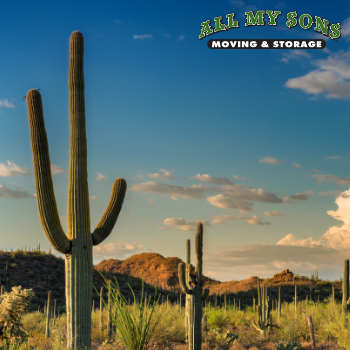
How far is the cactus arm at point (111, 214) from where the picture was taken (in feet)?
33.4

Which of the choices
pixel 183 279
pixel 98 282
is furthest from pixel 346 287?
pixel 98 282

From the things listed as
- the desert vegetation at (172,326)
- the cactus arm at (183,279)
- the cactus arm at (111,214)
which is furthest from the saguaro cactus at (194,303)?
the cactus arm at (111,214)

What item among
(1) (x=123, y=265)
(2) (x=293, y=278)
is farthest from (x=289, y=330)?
(1) (x=123, y=265)

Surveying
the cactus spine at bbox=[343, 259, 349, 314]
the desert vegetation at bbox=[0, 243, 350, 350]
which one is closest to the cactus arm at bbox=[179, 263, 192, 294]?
Result: the desert vegetation at bbox=[0, 243, 350, 350]

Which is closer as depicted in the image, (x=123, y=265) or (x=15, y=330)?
(x=15, y=330)

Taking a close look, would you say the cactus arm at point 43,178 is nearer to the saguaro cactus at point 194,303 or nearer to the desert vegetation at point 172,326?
the desert vegetation at point 172,326

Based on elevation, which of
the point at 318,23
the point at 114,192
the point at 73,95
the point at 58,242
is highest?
the point at 318,23

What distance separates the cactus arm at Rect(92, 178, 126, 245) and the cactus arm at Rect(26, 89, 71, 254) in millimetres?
853

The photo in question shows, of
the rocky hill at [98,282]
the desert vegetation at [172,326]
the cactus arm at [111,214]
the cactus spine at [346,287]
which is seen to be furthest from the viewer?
the rocky hill at [98,282]

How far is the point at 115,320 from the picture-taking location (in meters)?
8.25

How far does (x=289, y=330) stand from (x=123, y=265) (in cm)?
4190

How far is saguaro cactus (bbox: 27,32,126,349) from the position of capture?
9.44 meters

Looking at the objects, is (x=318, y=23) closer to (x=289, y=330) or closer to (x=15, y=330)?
(x=289, y=330)

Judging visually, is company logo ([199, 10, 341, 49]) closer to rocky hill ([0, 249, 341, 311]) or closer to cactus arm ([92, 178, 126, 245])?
cactus arm ([92, 178, 126, 245])
